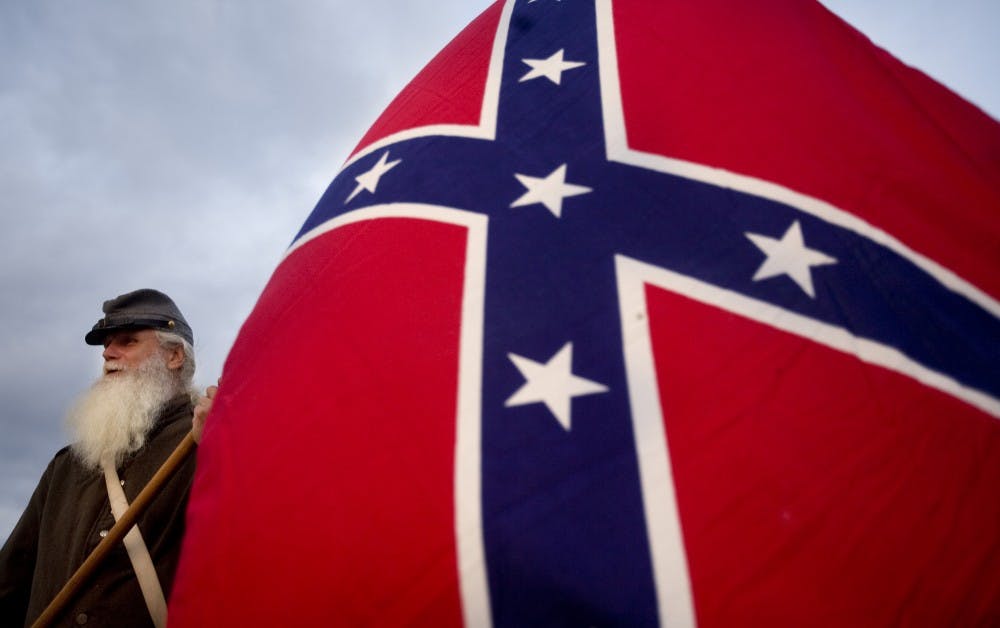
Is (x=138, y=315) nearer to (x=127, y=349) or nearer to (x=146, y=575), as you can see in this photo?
(x=127, y=349)

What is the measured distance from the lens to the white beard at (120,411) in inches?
107

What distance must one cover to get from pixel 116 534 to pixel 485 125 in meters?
2.09

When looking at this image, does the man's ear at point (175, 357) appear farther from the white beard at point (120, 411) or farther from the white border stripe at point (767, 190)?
the white border stripe at point (767, 190)

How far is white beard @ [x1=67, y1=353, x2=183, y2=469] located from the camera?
273 cm

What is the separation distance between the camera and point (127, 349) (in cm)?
313

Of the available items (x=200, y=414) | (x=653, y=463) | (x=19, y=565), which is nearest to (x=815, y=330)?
(x=653, y=463)

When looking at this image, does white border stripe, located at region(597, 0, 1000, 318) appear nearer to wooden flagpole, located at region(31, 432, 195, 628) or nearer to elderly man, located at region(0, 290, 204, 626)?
wooden flagpole, located at region(31, 432, 195, 628)

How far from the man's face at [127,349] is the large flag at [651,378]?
175 centimetres

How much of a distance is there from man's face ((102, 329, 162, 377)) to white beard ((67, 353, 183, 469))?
0.03 metres

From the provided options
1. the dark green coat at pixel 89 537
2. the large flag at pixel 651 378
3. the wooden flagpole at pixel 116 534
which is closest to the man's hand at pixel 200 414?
the wooden flagpole at pixel 116 534

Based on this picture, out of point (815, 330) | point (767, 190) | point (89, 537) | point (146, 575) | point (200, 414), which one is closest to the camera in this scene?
point (815, 330)

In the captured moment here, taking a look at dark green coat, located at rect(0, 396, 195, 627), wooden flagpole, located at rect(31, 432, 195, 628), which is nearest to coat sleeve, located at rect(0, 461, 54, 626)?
dark green coat, located at rect(0, 396, 195, 627)

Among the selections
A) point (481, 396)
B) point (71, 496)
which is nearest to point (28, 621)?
point (71, 496)

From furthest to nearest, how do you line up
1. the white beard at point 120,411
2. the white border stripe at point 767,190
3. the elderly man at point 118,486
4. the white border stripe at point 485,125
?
the white beard at point 120,411 < the elderly man at point 118,486 < the white border stripe at point 485,125 < the white border stripe at point 767,190
